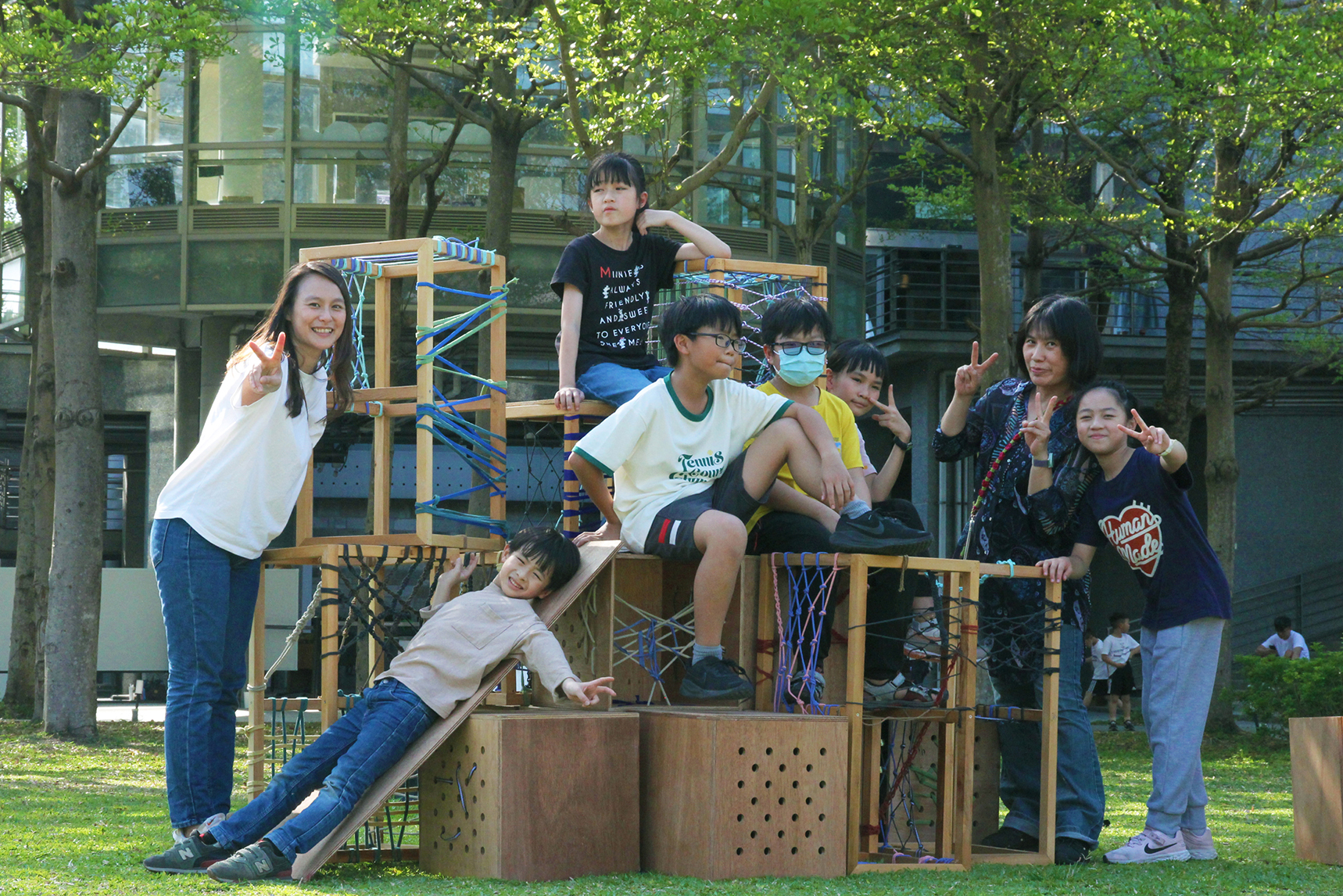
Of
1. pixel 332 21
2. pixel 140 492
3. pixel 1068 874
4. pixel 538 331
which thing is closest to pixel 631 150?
pixel 538 331

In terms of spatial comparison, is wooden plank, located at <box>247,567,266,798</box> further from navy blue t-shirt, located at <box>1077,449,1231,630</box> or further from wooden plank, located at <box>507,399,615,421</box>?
navy blue t-shirt, located at <box>1077,449,1231,630</box>

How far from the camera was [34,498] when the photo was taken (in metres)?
14.0

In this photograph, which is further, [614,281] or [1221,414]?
[1221,414]

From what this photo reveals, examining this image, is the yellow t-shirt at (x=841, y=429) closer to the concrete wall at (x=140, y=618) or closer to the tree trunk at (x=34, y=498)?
the tree trunk at (x=34, y=498)

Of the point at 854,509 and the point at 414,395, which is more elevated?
the point at 414,395

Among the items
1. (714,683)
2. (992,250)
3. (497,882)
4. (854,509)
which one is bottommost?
(497,882)

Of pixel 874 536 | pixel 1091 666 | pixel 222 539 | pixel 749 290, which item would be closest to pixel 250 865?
pixel 222 539

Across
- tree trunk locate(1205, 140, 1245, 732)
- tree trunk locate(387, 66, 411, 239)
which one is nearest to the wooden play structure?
tree trunk locate(387, 66, 411, 239)

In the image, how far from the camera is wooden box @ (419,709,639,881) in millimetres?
3936

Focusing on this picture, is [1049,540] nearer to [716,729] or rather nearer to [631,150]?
[716,729]

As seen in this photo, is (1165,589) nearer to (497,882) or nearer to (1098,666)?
(497,882)

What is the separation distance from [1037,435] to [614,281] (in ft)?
6.26

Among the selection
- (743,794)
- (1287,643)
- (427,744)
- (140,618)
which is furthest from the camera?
(1287,643)

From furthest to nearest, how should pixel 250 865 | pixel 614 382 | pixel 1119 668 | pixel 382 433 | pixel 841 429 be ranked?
pixel 1119 668
pixel 382 433
pixel 614 382
pixel 841 429
pixel 250 865
